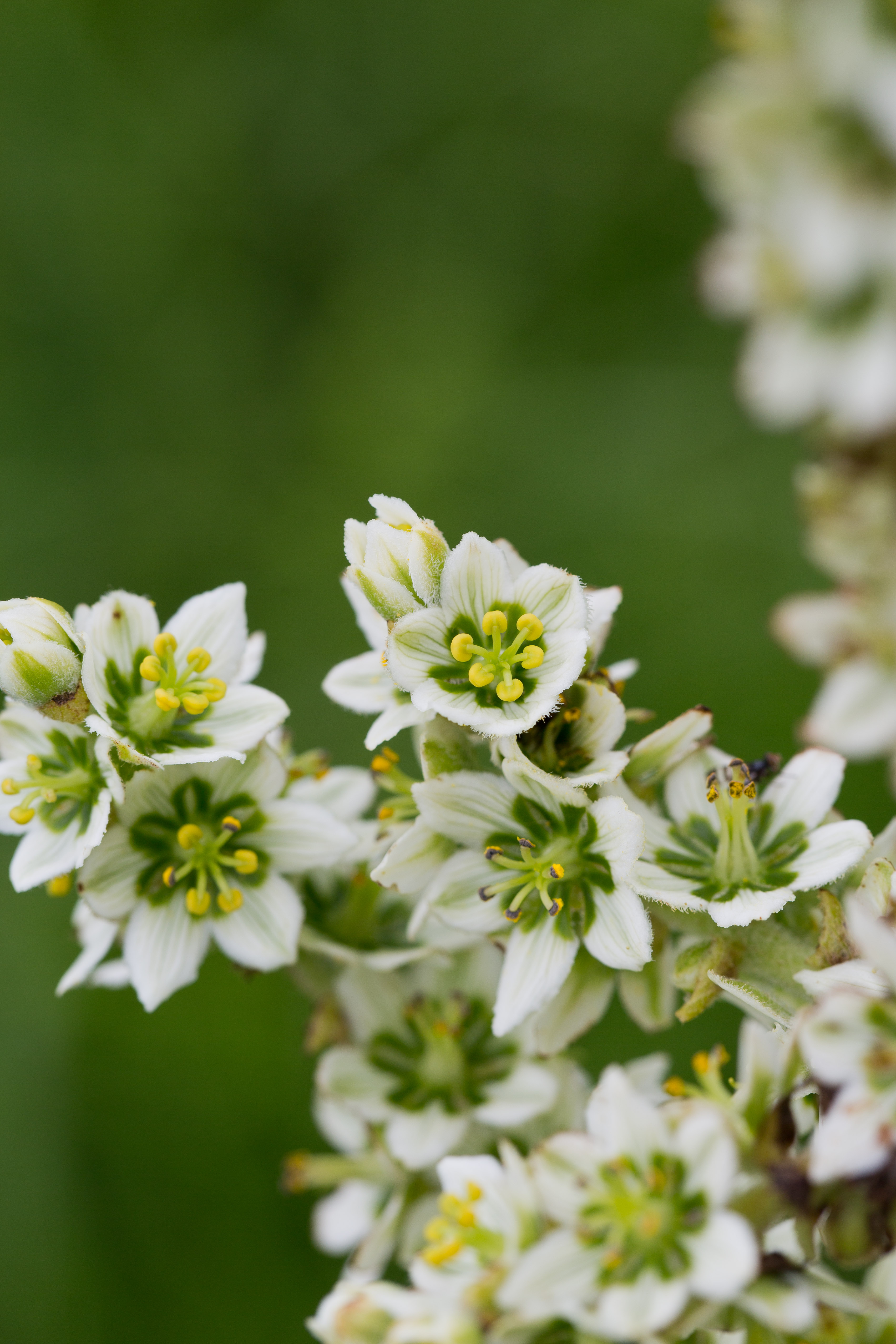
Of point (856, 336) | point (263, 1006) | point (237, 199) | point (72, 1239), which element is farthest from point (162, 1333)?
point (237, 199)

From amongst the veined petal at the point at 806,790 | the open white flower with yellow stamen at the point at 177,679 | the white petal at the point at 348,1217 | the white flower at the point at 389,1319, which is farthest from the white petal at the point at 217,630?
the white petal at the point at 348,1217

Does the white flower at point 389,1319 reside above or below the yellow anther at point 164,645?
below

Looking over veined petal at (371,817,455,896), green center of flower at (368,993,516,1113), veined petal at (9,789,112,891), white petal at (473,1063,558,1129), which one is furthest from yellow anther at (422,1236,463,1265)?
veined petal at (9,789,112,891)

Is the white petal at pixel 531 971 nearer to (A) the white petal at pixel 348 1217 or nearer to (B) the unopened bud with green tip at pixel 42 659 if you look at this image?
(B) the unopened bud with green tip at pixel 42 659

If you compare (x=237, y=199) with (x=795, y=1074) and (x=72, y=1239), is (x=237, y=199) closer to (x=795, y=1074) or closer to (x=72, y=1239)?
(x=72, y=1239)

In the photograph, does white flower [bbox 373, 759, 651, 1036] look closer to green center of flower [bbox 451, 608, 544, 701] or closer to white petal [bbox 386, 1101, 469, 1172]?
green center of flower [bbox 451, 608, 544, 701]

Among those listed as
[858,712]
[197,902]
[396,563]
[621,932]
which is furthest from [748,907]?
[197,902]
